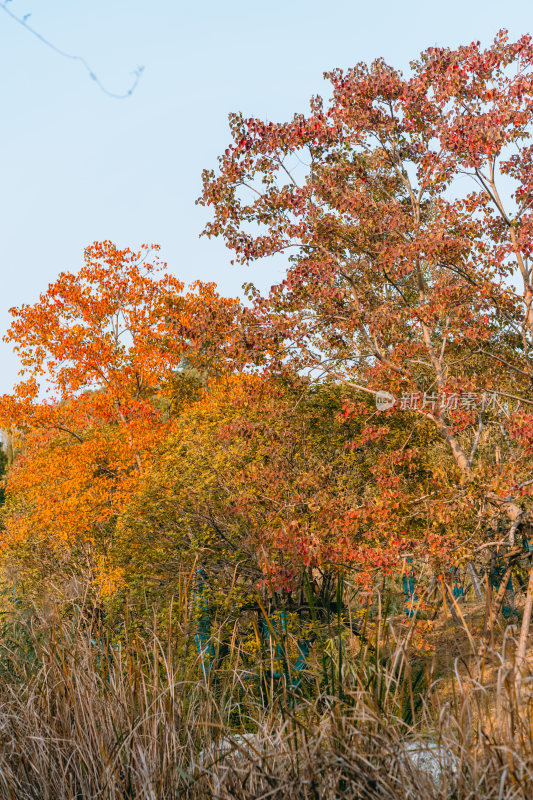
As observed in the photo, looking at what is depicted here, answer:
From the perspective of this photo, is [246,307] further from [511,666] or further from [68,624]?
[511,666]

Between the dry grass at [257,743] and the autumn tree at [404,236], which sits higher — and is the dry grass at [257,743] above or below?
below

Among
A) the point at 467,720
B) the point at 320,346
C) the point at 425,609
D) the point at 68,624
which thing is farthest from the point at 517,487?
the point at 467,720

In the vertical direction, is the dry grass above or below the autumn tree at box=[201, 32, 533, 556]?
below

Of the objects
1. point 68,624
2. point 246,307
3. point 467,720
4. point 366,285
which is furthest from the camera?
point 366,285

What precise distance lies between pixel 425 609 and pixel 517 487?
62.8 inches

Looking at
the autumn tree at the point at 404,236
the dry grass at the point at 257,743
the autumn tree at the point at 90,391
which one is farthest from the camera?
the autumn tree at the point at 90,391

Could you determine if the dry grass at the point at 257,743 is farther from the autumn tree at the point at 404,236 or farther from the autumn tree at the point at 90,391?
the autumn tree at the point at 90,391

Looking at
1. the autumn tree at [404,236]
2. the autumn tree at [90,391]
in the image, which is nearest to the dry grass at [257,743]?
the autumn tree at [404,236]

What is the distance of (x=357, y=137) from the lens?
9.55 meters

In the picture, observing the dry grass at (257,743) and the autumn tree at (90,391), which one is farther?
the autumn tree at (90,391)

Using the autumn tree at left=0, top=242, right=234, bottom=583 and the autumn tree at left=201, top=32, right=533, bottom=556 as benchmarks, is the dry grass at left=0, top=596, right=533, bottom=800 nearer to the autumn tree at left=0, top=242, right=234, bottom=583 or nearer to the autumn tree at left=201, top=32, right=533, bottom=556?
the autumn tree at left=201, top=32, right=533, bottom=556

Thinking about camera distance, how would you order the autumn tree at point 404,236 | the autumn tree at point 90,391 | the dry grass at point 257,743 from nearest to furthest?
the dry grass at point 257,743 < the autumn tree at point 404,236 < the autumn tree at point 90,391

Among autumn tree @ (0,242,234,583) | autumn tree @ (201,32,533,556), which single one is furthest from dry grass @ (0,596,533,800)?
autumn tree @ (0,242,234,583)

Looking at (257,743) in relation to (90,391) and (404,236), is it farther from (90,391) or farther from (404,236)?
(90,391)
